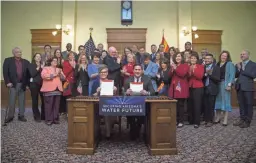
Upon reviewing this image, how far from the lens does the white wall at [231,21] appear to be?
9453mm

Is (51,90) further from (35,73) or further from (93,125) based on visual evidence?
(93,125)

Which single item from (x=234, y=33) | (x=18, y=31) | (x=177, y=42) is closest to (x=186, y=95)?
(x=177, y=42)

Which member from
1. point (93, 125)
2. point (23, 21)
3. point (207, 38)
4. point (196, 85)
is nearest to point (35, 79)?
point (93, 125)

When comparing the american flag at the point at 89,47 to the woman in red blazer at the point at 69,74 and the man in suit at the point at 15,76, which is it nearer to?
the woman in red blazer at the point at 69,74

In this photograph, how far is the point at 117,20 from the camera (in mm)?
9266

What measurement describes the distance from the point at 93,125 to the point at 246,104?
10.8 feet

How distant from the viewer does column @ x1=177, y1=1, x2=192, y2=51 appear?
9117 millimetres

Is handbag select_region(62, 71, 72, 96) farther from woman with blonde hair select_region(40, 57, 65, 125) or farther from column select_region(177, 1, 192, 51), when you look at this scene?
column select_region(177, 1, 192, 51)

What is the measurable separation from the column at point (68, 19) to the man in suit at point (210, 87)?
16.9 feet

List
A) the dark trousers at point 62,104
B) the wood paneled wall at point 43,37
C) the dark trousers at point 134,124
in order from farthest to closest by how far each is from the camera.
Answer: the wood paneled wall at point 43,37, the dark trousers at point 62,104, the dark trousers at point 134,124

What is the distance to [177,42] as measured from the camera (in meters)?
9.23

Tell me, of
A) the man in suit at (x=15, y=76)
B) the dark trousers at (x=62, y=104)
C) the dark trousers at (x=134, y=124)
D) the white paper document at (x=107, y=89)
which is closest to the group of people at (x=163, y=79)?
the man in suit at (x=15, y=76)

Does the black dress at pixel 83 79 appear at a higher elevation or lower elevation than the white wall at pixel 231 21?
lower

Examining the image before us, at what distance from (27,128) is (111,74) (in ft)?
5.89
